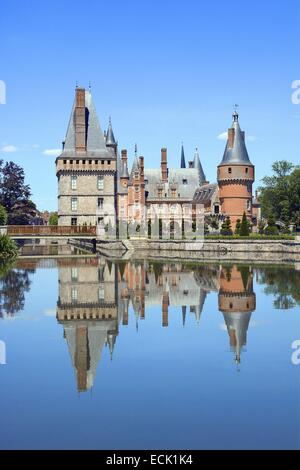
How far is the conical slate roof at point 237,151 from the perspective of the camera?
5656cm

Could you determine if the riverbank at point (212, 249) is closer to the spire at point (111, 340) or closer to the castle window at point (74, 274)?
the castle window at point (74, 274)

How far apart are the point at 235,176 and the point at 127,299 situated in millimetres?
37960

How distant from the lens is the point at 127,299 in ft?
66.5

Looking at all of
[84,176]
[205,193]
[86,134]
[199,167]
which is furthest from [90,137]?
[199,167]

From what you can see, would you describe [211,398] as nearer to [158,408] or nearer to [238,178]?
[158,408]

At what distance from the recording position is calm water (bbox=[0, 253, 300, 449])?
7848 mm

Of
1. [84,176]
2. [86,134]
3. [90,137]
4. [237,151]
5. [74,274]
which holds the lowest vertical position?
[74,274]

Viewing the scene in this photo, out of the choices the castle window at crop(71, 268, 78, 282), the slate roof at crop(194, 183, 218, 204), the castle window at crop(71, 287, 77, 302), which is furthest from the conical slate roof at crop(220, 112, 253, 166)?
the castle window at crop(71, 287, 77, 302)

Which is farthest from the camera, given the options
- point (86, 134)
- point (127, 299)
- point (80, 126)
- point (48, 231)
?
point (86, 134)

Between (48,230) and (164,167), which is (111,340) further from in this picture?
(164,167)

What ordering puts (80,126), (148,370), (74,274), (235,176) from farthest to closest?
(80,126)
(235,176)
(74,274)
(148,370)
